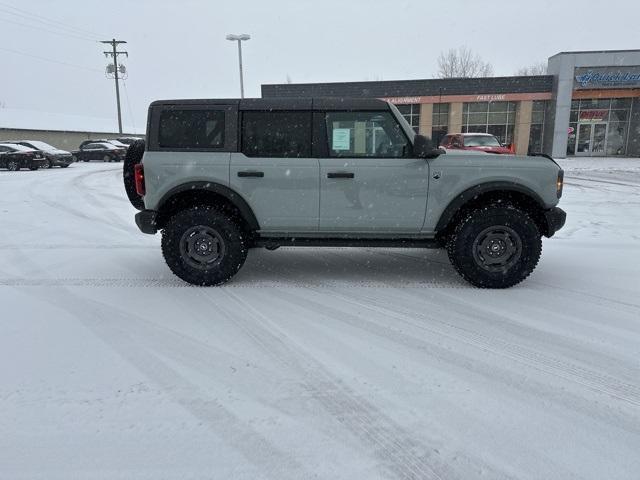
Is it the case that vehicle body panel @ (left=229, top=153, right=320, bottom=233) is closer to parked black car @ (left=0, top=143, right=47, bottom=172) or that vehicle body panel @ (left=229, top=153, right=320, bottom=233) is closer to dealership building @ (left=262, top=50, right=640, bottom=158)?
parked black car @ (left=0, top=143, right=47, bottom=172)

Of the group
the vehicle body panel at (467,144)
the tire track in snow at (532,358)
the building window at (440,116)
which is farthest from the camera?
the building window at (440,116)

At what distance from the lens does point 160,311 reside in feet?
13.2

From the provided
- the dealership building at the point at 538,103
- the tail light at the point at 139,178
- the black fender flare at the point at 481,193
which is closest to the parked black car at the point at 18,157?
the dealership building at the point at 538,103

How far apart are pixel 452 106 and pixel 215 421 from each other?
3166 centimetres

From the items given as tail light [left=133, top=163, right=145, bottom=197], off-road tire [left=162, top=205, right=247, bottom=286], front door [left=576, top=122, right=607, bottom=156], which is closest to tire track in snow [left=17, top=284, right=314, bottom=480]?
off-road tire [left=162, top=205, right=247, bottom=286]

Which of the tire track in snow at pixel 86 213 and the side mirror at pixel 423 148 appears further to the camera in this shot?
the tire track in snow at pixel 86 213

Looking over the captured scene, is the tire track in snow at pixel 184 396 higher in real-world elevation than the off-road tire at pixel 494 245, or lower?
lower

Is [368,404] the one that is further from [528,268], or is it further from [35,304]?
[35,304]

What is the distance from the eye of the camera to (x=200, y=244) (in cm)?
470

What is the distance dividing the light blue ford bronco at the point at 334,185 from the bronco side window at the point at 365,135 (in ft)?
0.03

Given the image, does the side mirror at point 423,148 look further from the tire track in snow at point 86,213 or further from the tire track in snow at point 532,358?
the tire track in snow at point 86,213

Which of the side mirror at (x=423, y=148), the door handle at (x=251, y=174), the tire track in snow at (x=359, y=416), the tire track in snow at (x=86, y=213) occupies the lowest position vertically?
the tire track in snow at (x=359, y=416)

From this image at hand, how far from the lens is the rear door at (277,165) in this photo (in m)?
4.52

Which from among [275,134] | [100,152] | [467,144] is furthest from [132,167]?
[100,152]
